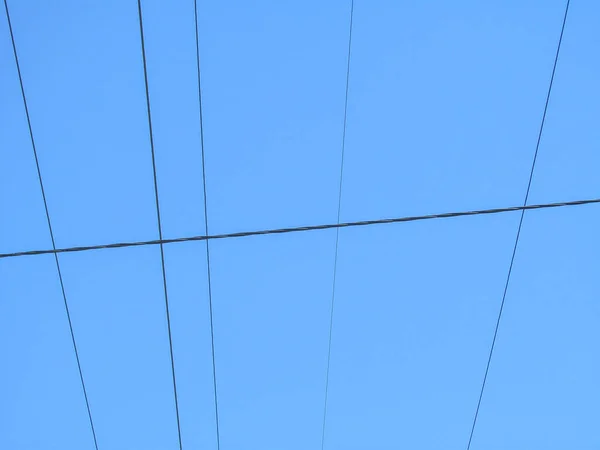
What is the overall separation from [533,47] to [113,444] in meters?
4.93

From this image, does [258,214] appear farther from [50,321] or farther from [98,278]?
[50,321]

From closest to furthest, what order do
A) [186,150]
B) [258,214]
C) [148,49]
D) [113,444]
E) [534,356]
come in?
[148,49] < [186,150] < [258,214] < [113,444] < [534,356]

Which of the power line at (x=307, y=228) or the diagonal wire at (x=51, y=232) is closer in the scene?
the diagonal wire at (x=51, y=232)

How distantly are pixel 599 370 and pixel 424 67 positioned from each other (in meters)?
3.65

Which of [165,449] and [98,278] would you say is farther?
[165,449]

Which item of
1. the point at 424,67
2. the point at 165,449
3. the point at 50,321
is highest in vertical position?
the point at 424,67

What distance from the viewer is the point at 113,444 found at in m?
4.71

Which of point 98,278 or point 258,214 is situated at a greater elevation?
point 258,214

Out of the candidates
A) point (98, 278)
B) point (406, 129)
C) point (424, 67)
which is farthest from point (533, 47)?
point (98, 278)

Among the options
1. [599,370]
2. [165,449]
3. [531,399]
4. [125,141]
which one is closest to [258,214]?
[125,141]

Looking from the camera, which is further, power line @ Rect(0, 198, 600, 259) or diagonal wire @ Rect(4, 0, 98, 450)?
power line @ Rect(0, 198, 600, 259)

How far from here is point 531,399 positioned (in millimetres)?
5285

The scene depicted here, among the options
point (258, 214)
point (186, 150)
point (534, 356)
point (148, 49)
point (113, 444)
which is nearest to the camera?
point (148, 49)

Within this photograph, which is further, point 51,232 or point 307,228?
point 307,228
